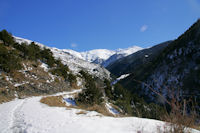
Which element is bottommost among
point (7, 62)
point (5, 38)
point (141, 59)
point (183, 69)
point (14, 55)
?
point (183, 69)

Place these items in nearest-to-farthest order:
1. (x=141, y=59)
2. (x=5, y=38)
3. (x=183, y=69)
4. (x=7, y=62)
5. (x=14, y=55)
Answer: (x=7, y=62) → (x=14, y=55) → (x=5, y=38) → (x=183, y=69) → (x=141, y=59)

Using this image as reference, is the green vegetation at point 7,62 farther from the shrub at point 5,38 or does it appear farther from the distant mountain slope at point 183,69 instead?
the distant mountain slope at point 183,69

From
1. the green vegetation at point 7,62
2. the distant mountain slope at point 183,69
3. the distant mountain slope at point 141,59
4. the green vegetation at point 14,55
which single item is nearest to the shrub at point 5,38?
the green vegetation at point 14,55

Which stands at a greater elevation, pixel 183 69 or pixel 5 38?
pixel 5 38

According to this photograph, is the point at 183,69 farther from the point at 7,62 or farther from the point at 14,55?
the point at 14,55

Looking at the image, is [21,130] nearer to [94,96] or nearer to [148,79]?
[94,96]

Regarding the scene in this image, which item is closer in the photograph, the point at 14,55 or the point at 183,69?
the point at 14,55

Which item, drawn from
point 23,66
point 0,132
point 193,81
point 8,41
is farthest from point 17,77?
point 193,81

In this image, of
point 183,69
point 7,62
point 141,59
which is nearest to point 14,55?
point 7,62

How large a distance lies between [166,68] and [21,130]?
35.0m

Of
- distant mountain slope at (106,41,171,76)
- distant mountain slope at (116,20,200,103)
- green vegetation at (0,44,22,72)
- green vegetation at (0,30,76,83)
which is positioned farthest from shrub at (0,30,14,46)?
distant mountain slope at (106,41,171,76)

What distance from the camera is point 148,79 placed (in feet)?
119

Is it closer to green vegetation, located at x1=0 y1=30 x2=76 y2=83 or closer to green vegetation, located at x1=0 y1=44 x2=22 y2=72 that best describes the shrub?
green vegetation, located at x1=0 y1=30 x2=76 y2=83

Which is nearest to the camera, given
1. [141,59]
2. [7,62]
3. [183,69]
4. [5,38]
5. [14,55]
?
[7,62]
